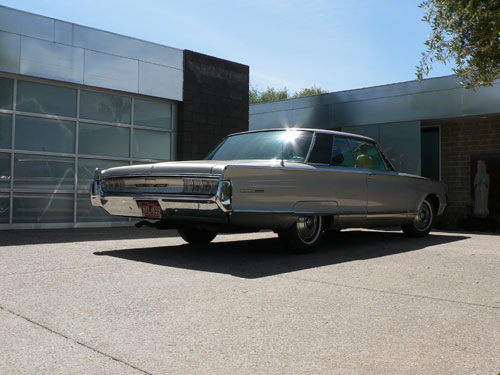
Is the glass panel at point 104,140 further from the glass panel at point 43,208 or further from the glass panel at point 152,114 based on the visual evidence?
the glass panel at point 43,208

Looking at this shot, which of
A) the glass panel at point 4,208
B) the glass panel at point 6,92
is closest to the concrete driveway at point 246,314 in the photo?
the glass panel at point 4,208

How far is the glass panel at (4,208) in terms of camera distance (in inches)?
390

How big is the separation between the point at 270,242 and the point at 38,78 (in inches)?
240

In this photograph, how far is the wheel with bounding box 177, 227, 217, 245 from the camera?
23.4 feet

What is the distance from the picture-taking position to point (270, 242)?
768 cm

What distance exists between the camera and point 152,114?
40.8ft

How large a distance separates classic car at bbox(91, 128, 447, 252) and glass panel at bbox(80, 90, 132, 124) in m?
5.26

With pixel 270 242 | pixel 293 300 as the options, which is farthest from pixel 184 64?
pixel 293 300

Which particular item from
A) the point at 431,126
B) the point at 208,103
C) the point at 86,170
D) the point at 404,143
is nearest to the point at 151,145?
the point at 86,170

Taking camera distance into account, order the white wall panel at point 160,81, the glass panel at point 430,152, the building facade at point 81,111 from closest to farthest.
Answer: the building facade at point 81,111 < the white wall panel at point 160,81 < the glass panel at point 430,152

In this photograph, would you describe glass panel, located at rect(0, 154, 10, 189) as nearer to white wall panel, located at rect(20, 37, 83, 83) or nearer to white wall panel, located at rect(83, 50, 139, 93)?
white wall panel, located at rect(20, 37, 83, 83)

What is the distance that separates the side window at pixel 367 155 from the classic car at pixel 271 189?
2cm

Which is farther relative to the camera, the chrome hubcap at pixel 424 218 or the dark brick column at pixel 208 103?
the dark brick column at pixel 208 103

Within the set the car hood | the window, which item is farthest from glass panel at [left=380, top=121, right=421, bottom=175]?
the car hood
